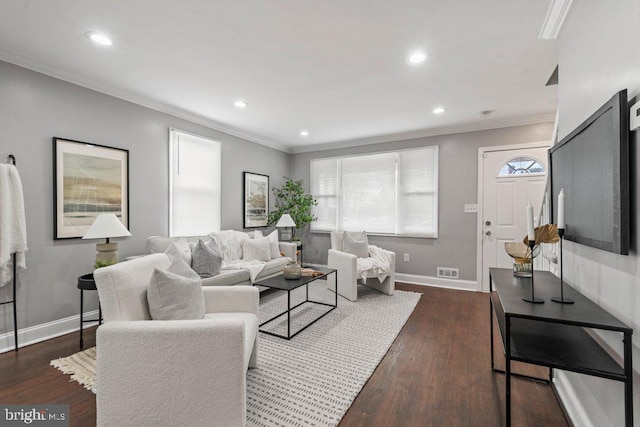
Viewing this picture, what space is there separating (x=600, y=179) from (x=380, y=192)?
3.89 meters

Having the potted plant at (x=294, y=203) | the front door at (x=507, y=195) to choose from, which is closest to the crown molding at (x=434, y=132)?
the front door at (x=507, y=195)

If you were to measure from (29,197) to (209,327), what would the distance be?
2.47 m

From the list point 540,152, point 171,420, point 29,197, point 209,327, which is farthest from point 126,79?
point 540,152

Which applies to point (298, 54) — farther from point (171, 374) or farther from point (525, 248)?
point (171, 374)

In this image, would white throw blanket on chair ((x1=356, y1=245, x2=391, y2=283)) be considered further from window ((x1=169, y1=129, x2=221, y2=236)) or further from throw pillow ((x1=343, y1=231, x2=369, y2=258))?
window ((x1=169, y1=129, x2=221, y2=236))

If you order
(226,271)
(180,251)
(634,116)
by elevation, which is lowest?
(226,271)

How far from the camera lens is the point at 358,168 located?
5.38 m

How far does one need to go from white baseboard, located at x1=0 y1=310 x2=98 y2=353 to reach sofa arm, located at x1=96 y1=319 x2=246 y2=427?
1920 mm

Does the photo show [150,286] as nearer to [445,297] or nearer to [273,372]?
[273,372]

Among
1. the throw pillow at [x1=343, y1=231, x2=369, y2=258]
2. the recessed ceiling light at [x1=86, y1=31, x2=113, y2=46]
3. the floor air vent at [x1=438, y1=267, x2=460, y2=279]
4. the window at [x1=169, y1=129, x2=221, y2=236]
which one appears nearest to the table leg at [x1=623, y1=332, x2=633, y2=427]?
the throw pillow at [x1=343, y1=231, x2=369, y2=258]

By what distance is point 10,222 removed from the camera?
233 centimetres

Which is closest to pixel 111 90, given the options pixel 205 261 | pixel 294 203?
pixel 205 261

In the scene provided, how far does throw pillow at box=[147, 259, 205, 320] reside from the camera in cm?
158

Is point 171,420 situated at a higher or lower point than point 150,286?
lower
